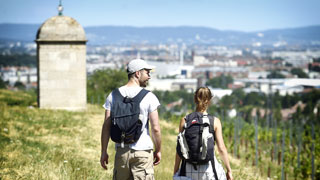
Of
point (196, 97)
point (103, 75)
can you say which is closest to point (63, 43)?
point (196, 97)

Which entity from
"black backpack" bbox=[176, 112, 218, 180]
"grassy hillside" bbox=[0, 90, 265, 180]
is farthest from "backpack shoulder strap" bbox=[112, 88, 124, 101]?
"grassy hillside" bbox=[0, 90, 265, 180]

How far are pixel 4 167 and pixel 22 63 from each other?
110278 mm

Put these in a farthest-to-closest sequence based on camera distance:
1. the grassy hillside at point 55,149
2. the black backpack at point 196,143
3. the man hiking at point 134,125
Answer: the grassy hillside at point 55,149 < the man hiking at point 134,125 < the black backpack at point 196,143

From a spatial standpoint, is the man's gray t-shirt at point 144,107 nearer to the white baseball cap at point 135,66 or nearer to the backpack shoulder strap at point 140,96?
the backpack shoulder strap at point 140,96

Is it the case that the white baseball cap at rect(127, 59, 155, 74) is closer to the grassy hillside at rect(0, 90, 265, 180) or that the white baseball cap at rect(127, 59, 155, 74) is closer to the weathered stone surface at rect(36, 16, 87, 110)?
the grassy hillside at rect(0, 90, 265, 180)

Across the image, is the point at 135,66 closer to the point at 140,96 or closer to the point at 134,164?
the point at 140,96

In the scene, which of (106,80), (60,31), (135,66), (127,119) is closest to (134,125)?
(127,119)

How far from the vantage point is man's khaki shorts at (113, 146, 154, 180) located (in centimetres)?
486

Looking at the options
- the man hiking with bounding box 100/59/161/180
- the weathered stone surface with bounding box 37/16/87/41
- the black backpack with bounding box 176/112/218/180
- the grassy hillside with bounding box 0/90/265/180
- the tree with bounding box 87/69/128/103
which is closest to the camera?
the black backpack with bounding box 176/112/218/180

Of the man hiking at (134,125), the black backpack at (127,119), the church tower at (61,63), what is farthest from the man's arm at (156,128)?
the church tower at (61,63)

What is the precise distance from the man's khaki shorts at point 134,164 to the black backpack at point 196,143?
1.10ft

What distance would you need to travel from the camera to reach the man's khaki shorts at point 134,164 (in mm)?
4859

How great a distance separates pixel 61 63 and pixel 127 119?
1478 centimetres

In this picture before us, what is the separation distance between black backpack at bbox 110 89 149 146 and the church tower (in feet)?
47.7
